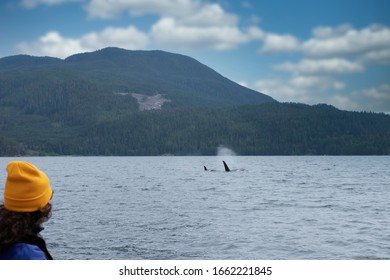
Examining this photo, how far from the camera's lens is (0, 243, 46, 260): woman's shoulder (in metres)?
4.32

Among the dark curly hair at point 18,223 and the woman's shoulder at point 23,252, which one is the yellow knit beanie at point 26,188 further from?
the woman's shoulder at point 23,252

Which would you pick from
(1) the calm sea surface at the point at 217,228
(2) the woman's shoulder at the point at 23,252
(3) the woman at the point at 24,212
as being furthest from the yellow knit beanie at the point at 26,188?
(1) the calm sea surface at the point at 217,228

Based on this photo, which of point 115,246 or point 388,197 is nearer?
point 115,246

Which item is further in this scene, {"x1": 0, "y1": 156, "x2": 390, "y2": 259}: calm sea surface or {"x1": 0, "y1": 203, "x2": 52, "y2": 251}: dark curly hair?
{"x1": 0, "y1": 156, "x2": 390, "y2": 259}: calm sea surface

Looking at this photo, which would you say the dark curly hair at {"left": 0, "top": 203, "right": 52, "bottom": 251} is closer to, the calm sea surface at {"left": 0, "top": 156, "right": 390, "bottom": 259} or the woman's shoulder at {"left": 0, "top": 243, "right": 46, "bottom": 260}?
the woman's shoulder at {"left": 0, "top": 243, "right": 46, "bottom": 260}

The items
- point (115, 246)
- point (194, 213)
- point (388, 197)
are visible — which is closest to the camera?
point (115, 246)

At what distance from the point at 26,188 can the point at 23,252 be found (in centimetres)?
49

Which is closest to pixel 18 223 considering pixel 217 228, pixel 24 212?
pixel 24 212

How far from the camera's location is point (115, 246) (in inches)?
926

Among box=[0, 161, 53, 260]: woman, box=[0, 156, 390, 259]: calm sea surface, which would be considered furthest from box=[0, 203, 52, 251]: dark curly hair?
box=[0, 156, 390, 259]: calm sea surface

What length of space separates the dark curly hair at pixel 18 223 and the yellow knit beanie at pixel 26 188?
0.17 ft

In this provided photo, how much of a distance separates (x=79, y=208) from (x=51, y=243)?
14445 millimetres
